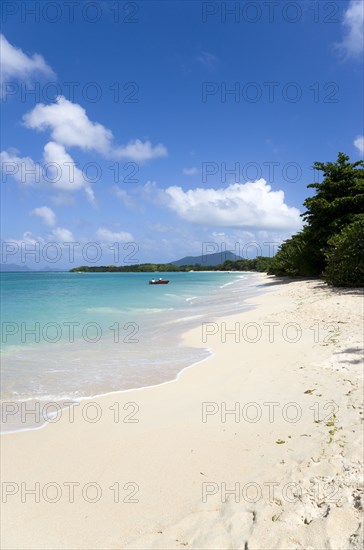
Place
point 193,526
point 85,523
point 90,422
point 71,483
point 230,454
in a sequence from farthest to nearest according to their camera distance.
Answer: point 90,422 → point 230,454 → point 71,483 → point 85,523 → point 193,526

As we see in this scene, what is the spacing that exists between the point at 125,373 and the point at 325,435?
5.32 meters

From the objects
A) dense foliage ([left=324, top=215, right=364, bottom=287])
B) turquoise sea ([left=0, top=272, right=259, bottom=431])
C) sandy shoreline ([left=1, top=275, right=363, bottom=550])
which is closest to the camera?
sandy shoreline ([left=1, top=275, right=363, bottom=550])

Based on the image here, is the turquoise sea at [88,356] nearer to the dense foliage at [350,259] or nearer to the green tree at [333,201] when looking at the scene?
the dense foliage at [350,259]

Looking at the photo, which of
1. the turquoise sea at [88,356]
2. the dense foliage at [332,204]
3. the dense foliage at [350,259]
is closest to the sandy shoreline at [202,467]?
the turquoise sea at [88,356]

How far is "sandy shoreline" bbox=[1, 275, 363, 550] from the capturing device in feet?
10.3

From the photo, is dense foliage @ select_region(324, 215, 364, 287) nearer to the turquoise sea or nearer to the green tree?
the green tree

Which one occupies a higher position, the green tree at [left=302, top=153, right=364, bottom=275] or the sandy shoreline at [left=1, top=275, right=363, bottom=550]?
the green tree at [left=302, top=153, right=364, bottom=275]

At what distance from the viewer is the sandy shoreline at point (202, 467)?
10.3 feet

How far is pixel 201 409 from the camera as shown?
19.7 ft

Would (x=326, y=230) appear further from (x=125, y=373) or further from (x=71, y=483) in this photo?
(x=71, y=483)

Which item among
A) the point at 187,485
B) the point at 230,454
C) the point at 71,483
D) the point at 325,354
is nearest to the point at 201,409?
the point at 230,454

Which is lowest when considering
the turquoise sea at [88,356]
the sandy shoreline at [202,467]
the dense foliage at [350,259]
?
the turquoise sea at [88,356]

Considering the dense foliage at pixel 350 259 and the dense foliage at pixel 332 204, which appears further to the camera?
the dense foliage at pixel 332 204

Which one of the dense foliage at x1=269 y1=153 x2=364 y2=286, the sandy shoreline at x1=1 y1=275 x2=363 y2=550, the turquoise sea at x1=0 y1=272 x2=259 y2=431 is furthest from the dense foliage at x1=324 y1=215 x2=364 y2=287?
the sandy shoreline at x1=1 y1=275 x2=363 y2=550
